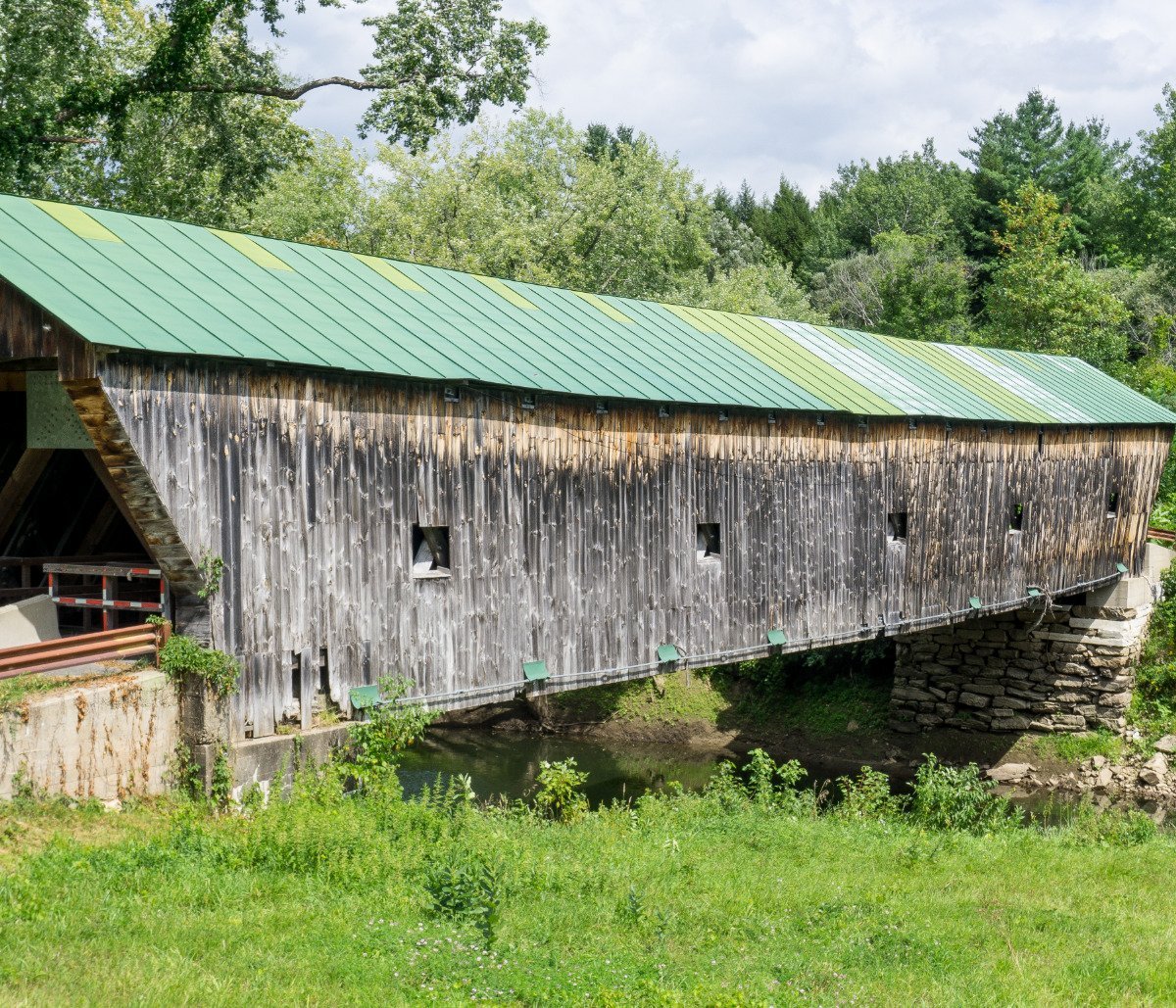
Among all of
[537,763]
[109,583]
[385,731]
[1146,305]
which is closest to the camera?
[385,731]

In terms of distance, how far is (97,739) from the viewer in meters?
9.52

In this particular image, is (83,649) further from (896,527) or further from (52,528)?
(896,527)

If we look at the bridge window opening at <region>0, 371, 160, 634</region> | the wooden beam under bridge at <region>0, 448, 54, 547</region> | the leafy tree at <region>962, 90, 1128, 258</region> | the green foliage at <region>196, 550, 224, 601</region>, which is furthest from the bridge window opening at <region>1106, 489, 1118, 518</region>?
the leafy tree at <region>962, 90, 1128, 258</region>

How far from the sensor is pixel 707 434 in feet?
51.0

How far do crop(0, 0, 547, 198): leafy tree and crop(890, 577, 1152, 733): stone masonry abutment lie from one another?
575 inches

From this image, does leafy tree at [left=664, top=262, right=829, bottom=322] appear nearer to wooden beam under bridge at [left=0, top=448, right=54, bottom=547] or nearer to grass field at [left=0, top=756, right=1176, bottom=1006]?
wooden beam under bridge at [left=0, top=448, right=54, bottom=547]

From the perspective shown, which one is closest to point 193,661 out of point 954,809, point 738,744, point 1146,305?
point 954,809

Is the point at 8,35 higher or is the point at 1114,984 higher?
the point at 8,35

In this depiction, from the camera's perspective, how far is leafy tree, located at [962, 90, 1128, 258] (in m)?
53.7

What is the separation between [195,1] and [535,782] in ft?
47.8

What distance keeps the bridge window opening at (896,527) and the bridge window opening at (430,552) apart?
8676mm

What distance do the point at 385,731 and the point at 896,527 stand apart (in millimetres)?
10280

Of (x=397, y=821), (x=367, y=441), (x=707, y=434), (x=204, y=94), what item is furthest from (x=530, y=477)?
(x=204, y=94)

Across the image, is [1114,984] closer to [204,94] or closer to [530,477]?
[530,477]
